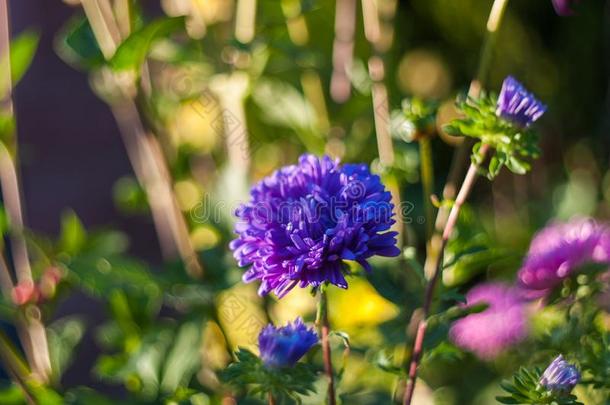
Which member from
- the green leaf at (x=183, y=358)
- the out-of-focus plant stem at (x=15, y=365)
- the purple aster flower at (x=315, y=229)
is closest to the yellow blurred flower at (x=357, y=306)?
the green leaf at (x=183, y=358)

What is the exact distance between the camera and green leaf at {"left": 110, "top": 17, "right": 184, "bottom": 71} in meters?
0.71

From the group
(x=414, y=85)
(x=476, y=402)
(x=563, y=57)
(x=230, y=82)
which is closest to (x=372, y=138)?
(x=230, y=82)

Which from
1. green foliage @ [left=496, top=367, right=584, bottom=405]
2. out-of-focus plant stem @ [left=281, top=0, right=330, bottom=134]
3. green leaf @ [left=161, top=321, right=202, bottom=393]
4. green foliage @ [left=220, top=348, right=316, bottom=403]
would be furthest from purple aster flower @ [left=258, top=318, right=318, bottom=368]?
out-of-focus plant stem @ [left=281, top=0, right=330, bottom=134]

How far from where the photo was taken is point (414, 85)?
157 cm

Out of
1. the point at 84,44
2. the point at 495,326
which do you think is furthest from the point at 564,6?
the point at 84,44

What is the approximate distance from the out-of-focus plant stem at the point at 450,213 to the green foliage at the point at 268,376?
3.0 inches

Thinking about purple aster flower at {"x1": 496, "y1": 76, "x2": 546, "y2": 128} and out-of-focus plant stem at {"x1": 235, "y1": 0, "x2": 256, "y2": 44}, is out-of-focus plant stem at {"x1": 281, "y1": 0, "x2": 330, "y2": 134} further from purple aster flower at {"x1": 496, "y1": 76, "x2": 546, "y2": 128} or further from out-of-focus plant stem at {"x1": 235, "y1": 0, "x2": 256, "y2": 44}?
purple aster flower at {"x1": 496, "y1": 76, "x2": 546, "y2": 128}

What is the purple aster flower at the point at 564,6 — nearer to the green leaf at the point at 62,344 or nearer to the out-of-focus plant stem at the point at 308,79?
the out-of-focus plant stem at the point at 308,79

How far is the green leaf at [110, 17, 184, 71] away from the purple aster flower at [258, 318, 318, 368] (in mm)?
282

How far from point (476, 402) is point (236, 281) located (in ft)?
1.01

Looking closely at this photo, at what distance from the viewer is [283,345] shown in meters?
0.55

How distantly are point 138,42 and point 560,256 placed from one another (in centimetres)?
39

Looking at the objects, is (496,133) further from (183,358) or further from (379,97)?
(183,358)

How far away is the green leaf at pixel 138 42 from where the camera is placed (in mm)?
709
